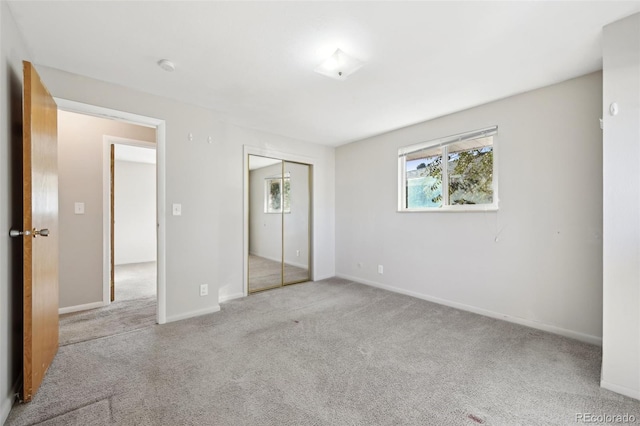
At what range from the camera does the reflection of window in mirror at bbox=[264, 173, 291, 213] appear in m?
4.59

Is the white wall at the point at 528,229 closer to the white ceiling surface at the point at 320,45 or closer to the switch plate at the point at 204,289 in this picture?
the white ceiling surface at the point at 320,45

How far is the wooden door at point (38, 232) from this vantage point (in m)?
1.70

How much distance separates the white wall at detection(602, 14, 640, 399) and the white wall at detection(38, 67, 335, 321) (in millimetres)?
3556

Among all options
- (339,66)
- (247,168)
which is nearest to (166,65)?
(339,66)

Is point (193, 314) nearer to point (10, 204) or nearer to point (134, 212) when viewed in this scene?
point (10, 204)

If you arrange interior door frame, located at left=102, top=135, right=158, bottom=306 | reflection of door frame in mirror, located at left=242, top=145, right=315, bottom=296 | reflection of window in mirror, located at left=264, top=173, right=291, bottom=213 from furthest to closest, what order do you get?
reflection of window in mirror, located at left=264, top=173, right=291, bottom=213, reflection of door frame in mirror, located at left=242, top=145, right=315, bottom=296, interior door frame, located at left=102, top=135, right=158, bottom=306

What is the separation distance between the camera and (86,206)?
11.1 ft

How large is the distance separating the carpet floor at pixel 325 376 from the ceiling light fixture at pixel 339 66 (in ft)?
7.77

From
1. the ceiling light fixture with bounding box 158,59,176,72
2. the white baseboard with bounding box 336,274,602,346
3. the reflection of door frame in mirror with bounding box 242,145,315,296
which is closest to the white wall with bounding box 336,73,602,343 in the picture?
the white baseboard with bounding box 336,274,602,346

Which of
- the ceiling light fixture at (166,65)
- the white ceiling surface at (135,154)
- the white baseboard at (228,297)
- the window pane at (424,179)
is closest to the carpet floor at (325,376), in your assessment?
the white baseboard at (228,297)

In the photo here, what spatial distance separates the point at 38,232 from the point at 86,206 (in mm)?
1936

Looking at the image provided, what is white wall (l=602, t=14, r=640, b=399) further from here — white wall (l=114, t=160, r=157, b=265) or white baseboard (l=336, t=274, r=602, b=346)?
white wall (l=114, t=160, r=157, b=265)

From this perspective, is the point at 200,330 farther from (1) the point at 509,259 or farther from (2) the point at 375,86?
(1) the point at 509,259

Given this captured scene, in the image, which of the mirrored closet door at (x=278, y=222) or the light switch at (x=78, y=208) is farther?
the mirrored closet door at (x=278, y=222)
